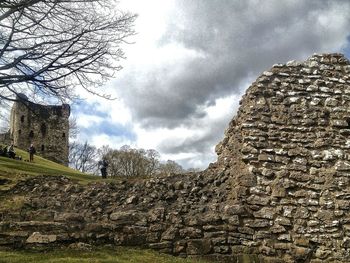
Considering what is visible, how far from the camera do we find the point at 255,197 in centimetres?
959

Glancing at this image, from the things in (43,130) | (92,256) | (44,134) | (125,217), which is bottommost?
(92,256)

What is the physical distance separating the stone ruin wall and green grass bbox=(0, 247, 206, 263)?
32 cm

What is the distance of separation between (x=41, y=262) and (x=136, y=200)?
2.88 metres

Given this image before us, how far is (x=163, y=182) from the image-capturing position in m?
10.5

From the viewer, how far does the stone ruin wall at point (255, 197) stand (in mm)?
9086

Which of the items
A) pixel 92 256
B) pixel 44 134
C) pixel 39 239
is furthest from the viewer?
pixel 44 134

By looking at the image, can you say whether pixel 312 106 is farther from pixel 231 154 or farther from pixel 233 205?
pixel 233 205

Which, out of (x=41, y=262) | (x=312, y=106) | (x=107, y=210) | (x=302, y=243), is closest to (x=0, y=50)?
(x=107, y=210)

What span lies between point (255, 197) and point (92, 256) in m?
3.60

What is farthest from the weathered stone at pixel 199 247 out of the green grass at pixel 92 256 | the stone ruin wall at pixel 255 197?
the green grass at pixel 92 256

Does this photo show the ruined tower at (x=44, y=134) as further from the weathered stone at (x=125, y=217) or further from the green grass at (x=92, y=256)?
the green grass at (x=92, y=256)

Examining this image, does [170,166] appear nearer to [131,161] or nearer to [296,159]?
[131,161]

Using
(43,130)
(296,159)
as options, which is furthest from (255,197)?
(43,130)

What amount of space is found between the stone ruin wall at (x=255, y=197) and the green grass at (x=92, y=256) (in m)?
0.32
